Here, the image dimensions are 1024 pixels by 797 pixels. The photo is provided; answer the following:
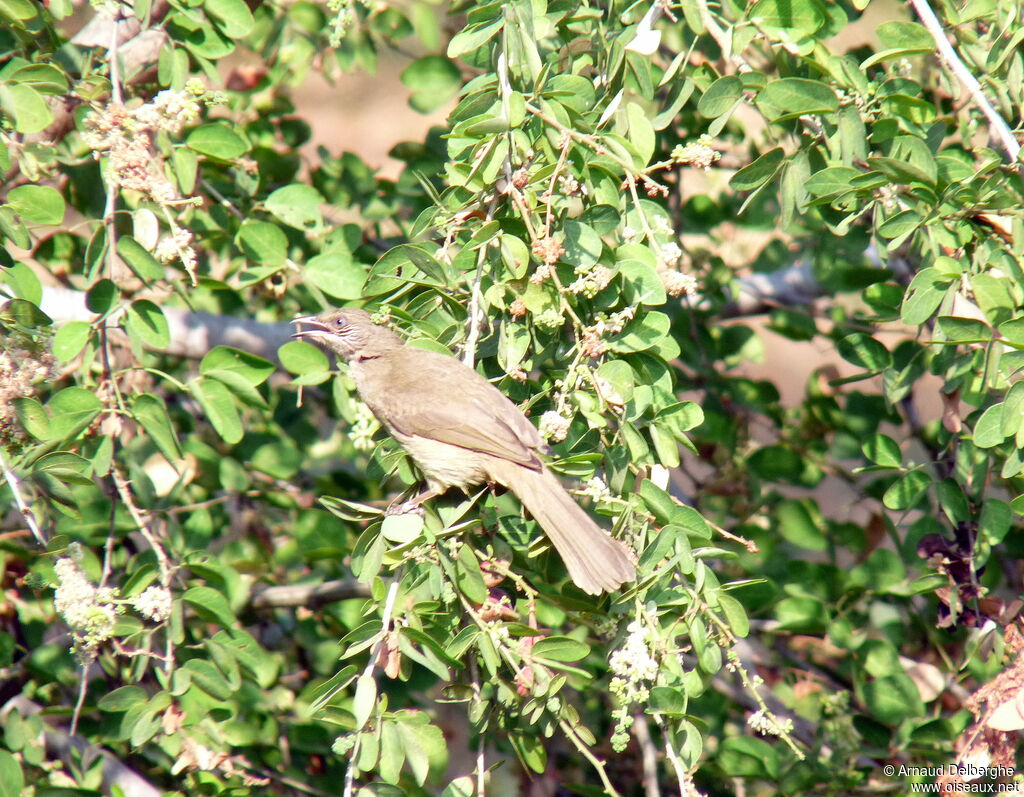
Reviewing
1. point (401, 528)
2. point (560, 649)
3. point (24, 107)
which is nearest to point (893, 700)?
point (560, 649)

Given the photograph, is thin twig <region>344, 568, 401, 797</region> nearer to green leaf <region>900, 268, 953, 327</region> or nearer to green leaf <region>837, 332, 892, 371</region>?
green leaf <region>900, 268, 953, 327</region>

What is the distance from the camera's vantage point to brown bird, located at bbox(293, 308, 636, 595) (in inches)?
114

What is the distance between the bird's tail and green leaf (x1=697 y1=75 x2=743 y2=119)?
132cm

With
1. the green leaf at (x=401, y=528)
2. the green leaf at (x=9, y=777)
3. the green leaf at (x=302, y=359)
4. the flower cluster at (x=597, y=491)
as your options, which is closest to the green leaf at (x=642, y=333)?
the flower cluster at (x=597, y=491)

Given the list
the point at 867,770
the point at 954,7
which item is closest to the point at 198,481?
the point at 867,770

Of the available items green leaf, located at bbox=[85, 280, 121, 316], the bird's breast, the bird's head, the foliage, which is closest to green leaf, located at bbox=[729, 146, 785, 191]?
the foliage

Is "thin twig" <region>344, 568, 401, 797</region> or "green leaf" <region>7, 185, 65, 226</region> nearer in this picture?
"thin twig" <region>344, 568, 401, 797</region>

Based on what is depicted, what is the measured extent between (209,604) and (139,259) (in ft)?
3.91

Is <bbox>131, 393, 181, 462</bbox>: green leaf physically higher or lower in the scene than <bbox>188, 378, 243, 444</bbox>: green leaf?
higher

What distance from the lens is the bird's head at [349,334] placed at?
4.29m

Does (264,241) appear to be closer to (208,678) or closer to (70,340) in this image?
(70,340)

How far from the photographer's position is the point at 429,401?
388cm

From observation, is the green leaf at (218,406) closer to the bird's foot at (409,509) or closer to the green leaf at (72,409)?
the green leaf at (72,409)

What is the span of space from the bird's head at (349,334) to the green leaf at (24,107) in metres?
1.42
